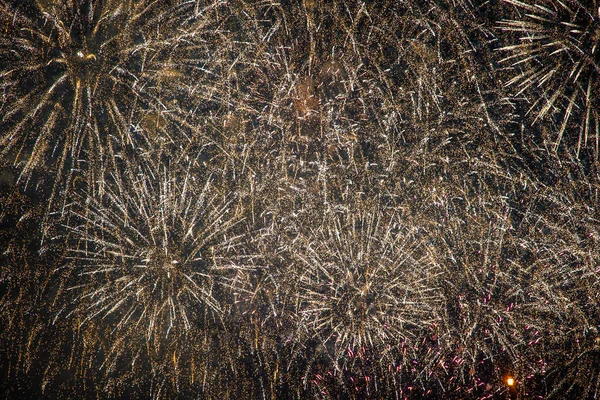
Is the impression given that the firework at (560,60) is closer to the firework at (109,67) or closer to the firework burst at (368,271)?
the firework burst at (368,271)

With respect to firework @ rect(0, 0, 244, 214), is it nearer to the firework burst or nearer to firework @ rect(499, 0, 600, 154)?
the firework burst

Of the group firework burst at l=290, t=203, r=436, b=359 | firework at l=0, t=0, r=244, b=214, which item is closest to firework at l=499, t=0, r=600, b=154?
firework burst at l=290, t=203, r=436, b=359

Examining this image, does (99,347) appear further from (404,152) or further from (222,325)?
(404,152)

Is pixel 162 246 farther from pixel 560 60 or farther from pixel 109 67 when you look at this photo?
pixel 560 60

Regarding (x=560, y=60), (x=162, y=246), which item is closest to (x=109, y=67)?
(x=162, y=246)

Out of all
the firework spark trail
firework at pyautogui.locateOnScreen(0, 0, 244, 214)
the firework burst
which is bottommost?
the firework burst

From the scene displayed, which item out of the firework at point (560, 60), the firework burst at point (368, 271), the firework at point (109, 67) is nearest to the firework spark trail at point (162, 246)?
the firework at point (109, 67)

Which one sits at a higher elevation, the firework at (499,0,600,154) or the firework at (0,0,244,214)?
the firework at (0,0,244,214)

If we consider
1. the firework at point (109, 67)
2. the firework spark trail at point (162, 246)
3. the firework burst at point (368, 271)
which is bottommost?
the firework burst at point (368, 271)

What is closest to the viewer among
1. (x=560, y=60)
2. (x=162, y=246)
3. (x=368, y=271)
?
(x=560, y=60)
